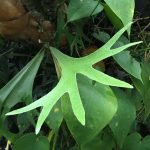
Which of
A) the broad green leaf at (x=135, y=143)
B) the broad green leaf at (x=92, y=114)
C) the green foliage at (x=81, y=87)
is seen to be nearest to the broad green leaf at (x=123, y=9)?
the green foliage at (x=81, y=87)

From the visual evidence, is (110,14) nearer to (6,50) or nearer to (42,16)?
(42,16)

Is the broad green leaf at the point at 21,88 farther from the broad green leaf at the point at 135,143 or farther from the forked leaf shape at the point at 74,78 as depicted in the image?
the broad green leaf at the point at 135,143

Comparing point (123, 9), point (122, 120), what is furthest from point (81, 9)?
point (122, 120)

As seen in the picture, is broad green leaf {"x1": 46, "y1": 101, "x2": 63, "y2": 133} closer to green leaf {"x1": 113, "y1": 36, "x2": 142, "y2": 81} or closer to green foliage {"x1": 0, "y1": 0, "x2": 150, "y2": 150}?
green foliage {"x1": 0, "y1": 0, "x2": 150, "y2": 150}

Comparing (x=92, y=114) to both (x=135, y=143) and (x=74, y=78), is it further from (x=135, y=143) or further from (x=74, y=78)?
(x=135, y=143)

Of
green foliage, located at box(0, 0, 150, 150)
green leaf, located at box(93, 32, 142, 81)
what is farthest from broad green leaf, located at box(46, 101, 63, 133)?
green leaf, located at box(93, 32, 142, 81)

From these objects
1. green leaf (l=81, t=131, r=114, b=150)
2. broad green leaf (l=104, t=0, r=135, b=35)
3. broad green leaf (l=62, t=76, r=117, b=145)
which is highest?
broad green leaf (l=104, t=0, r=135, b=35)

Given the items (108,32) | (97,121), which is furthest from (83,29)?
(97,121)
